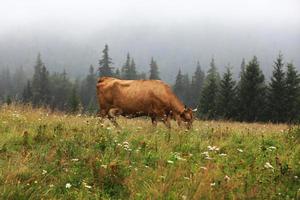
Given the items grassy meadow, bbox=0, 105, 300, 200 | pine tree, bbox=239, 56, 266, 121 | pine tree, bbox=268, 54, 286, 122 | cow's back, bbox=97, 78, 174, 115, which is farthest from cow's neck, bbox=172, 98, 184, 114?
pine tree, bbox=239, 56, 266, 121

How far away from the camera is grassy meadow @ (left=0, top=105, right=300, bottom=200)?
680 centimetres

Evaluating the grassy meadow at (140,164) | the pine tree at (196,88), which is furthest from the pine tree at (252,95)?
the pine tree at (196,88)

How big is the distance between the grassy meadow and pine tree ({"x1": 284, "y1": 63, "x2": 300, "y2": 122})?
138 ft

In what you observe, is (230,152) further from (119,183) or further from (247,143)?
(119,183)

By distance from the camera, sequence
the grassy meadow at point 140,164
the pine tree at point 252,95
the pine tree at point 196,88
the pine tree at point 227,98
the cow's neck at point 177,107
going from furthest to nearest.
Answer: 1. the pine tree at point 196,88
2. the pine tree at point 227,98
3. the pine tree at point 252,95
4. the cow's neck at point 177,107
5. the grassy meadow at point 140,164

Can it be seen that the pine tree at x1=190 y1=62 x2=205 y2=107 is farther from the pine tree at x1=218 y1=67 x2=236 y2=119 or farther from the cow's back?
the cow's back

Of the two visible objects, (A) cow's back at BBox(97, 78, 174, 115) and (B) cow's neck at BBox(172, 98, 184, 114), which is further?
(B) cow's neck at BBox(172, 98, 184, 114)

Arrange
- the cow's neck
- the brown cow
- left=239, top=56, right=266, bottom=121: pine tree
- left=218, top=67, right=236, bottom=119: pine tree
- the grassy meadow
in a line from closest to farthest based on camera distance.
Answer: the grassy meadow < the brown cow < the cow's neck < left=239, top=56, right=266, bottom=121: pine tree < left=218, top=67, right=236, bottom=119: pine tree

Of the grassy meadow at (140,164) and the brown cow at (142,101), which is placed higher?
the brown cow at (142,101)

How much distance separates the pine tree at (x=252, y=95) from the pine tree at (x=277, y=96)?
936mm

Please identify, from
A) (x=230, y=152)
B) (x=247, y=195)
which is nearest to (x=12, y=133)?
(x=230, y=152)

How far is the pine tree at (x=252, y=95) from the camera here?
5153cm

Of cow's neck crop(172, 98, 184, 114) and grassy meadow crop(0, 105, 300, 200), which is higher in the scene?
cow's neck crop(172, 98, 184, 114)

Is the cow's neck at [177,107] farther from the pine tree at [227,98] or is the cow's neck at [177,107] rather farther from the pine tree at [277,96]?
the pine tree at [227,98]
